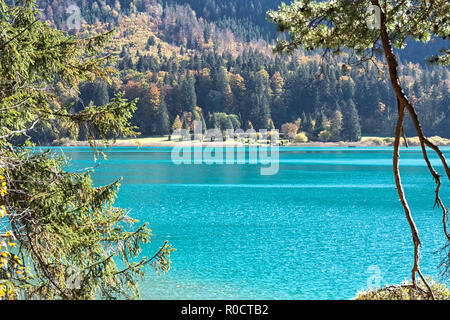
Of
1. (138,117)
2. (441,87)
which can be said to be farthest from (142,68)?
(441,87)

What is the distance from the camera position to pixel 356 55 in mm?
7039

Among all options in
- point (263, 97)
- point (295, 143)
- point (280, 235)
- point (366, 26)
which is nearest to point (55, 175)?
point (366, 26)

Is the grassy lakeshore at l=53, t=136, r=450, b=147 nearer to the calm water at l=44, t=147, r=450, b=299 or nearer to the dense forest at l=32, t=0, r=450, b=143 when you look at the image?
the dense forest at l=32, t=0, r=450, b=143

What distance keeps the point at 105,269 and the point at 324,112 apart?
128 m

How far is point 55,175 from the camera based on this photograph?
7.65m

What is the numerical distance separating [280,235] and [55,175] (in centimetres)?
1519

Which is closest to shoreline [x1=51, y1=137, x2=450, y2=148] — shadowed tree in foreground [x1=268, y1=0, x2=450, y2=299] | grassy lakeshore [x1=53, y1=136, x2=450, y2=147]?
grassy lakeshore [x1=53, y1=136, x2=450, y2=147]

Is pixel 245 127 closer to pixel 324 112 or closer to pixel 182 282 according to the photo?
pixel 324 112

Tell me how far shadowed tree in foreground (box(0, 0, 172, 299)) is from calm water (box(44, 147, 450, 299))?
0.88m

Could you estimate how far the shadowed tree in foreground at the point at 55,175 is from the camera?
7074 mm

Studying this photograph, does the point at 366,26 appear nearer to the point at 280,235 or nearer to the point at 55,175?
the point at 55,175

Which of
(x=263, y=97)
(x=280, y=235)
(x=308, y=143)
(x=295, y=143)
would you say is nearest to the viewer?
(x=280, y=235)

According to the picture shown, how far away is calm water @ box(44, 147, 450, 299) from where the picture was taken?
14836 mm

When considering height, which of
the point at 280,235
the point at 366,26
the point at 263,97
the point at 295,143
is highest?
the point at 263,97
